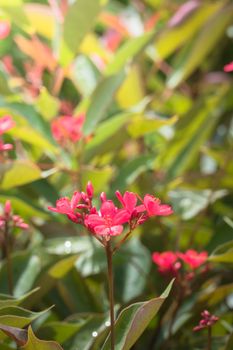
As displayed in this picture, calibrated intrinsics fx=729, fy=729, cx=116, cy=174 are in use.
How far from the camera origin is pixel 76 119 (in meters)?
1.05

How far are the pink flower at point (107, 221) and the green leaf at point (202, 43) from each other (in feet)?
2.22

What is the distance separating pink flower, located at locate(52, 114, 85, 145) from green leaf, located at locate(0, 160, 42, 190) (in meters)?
0.08

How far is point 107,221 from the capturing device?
670 mm

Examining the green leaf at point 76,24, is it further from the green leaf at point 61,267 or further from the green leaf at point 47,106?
the green leaf at point 61,267

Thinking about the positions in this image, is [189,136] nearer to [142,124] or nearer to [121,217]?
[142,124]

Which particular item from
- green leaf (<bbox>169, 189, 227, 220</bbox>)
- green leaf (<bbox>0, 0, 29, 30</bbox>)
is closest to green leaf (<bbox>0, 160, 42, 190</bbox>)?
green leaf (<bbox>169, 189, 227, 220</bbox>)

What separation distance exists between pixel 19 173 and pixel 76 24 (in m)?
→ 0.31

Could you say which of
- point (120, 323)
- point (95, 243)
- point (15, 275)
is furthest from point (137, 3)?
point (120, 323)

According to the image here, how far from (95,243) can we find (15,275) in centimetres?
14

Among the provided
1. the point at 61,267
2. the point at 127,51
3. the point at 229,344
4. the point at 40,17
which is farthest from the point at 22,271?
the point at 40,17

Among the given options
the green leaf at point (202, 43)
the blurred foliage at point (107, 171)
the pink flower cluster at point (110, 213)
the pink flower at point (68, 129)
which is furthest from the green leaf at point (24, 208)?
the green leaf at point (202, 43)

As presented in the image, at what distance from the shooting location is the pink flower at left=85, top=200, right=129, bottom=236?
0.66 metres

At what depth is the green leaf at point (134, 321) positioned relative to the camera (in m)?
0.69

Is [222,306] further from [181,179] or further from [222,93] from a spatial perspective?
[222,93]
